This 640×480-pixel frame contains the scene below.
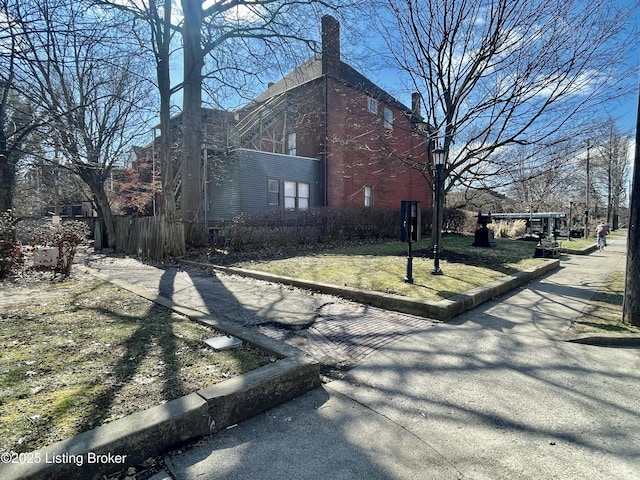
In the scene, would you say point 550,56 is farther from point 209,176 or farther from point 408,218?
point 209,176

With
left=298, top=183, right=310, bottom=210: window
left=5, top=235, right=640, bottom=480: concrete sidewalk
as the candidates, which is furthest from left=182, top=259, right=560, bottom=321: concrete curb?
left=298, top=183, right=310, bottom=210: window

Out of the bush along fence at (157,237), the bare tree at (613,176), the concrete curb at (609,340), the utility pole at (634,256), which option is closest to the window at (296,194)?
the bush along fence at (157,237)

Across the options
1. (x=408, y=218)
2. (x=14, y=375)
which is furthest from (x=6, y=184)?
(x=408, y=218)

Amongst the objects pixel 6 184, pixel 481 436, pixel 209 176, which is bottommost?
pixel 481 436

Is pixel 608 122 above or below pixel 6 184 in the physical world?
above

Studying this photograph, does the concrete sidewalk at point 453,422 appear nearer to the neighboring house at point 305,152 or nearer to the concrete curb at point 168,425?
the concrete curb at point 168,425

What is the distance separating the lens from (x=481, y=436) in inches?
100

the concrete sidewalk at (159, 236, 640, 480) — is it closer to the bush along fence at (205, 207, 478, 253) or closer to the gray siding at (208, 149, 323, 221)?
the bush along fence at (205, 207, 478, 253)

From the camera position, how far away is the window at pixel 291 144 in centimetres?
2353

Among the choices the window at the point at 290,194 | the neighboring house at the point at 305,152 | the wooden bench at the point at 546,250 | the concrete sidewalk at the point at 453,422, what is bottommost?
the concrete sidewalk at the point at 453,422

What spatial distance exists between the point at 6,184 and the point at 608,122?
1779 centimetres

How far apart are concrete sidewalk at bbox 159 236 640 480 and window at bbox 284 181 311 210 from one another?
16.4m

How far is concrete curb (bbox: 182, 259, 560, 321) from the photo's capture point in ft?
18.1

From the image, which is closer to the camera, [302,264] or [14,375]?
[14,375]
